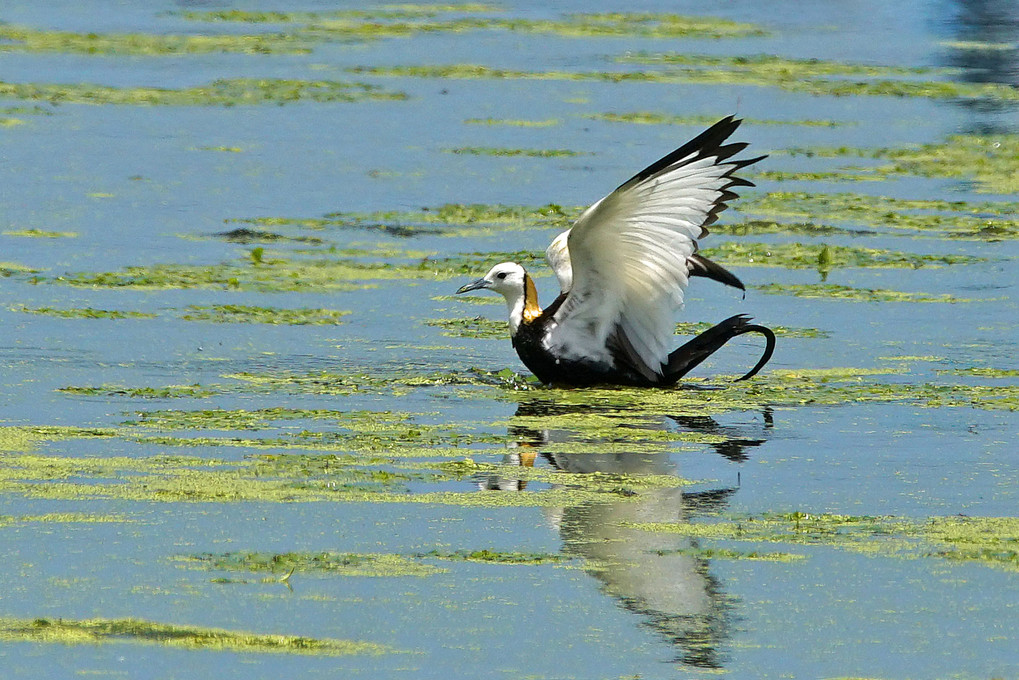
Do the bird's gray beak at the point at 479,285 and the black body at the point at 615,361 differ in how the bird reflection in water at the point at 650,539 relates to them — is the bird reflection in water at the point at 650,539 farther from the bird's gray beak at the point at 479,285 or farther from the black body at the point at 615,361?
the bird's gray beak at the point at 479,285

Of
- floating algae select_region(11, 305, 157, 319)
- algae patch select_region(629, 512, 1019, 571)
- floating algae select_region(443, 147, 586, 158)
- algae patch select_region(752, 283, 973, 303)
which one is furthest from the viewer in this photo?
floating algae select_region(443, 147, 586, 158)

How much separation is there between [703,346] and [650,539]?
9.67 feet

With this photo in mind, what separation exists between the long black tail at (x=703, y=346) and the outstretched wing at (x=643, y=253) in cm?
8

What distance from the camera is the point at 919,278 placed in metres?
11.5

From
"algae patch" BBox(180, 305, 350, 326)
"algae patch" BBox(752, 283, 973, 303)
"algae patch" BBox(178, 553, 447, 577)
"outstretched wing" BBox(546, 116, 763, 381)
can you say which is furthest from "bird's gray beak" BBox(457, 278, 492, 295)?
"algae patch" BBox(178, 553, 447, 577)

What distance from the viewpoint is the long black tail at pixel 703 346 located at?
908 cm

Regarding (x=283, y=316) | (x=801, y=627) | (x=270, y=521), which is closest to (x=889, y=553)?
(x=801, y=627)

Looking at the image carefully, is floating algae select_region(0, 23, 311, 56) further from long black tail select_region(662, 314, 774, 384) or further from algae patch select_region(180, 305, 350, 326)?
long black tail select_region(662, 314, 774, 384)

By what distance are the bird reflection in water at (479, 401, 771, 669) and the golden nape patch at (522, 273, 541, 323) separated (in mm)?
1245

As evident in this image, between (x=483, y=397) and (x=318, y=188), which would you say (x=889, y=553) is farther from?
(x=318, y=188)

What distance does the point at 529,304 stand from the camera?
9.38 meters

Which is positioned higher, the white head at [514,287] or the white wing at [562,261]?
the white wing at [562,261]

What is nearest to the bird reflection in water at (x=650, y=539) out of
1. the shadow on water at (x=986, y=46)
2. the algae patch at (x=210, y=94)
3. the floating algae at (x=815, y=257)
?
the floating algae at (x=815, y=257)

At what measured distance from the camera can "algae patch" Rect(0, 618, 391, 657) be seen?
5.16 meters
